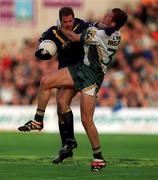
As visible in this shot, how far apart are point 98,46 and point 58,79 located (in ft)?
2.94

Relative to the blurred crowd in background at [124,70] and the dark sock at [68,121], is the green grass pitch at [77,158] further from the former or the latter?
the blurred crowd in background at [124,70]

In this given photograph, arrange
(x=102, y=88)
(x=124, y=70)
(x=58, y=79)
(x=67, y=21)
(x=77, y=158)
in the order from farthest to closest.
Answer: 1. (x=124, y=70)
2. (x=102, y=88)
3. (x=77, y=158)
4. (x=67, y=21)
5. (x=58, y=79)

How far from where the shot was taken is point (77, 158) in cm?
1558

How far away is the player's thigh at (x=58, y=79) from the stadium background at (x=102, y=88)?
3365 mm

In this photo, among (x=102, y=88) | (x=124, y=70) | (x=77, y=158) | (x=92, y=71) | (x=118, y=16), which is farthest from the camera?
(x=124, y=70)

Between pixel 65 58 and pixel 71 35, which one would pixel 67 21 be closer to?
pixel 71 35

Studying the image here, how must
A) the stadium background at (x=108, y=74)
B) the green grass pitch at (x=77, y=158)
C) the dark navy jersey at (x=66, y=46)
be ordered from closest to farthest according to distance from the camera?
the green grass pitch at (x=77, y=158)
the dark navy jersey at (x=66, y=46)
the stadium background at (x=108, y=74)

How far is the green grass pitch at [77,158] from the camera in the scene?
39.8 ft

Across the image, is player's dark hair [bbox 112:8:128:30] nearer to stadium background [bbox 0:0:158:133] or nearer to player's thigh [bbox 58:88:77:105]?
player's thigh [bbox 58:88:77:105]

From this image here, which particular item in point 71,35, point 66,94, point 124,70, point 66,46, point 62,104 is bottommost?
point 124,70

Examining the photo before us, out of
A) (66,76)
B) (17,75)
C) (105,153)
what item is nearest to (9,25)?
(17,75)

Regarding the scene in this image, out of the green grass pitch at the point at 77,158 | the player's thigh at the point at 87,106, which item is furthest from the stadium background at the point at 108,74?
the player's thigh at the point at 87,106

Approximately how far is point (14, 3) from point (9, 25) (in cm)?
78

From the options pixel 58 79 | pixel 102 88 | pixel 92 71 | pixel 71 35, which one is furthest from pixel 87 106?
pixel 102 88
